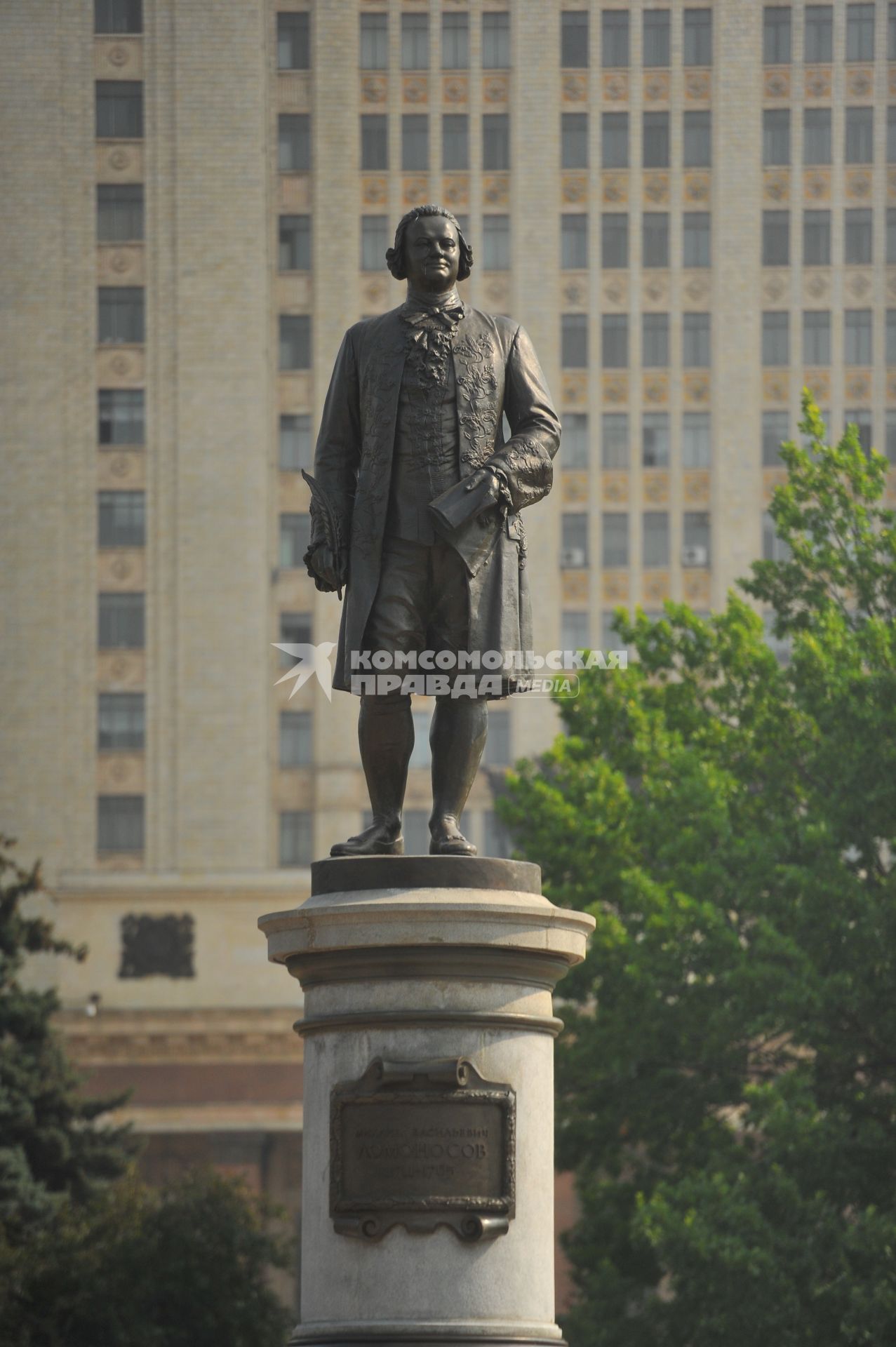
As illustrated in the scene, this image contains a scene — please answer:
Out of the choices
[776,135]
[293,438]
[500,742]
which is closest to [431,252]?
[500,742]

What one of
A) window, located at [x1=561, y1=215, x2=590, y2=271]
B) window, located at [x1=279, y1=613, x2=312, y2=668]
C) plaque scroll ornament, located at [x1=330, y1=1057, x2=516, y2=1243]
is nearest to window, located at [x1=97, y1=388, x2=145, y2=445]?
window, located at [x1=279, y1=613, x2=312, y2=668]

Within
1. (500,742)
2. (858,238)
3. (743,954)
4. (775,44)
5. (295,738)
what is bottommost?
(743,954)

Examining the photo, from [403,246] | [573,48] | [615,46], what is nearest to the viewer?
[403,246]

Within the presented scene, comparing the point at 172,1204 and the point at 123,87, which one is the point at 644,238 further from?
the point at 172,1204

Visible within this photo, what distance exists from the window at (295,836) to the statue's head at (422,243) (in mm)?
53793

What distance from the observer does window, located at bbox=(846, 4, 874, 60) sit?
6788cm

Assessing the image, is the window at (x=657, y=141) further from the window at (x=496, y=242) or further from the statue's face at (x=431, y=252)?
the statue's face at (x=431, y=252)

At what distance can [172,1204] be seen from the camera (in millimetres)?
35688

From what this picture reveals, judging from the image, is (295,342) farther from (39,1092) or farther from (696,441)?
(39,1092)

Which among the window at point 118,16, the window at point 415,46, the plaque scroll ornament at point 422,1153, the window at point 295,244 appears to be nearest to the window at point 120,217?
the window at point 295,244

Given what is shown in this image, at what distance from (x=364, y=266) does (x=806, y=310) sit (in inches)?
462

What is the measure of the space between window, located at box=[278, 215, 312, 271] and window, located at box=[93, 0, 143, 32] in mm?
6350

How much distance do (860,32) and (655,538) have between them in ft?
48.0

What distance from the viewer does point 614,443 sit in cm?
6719
